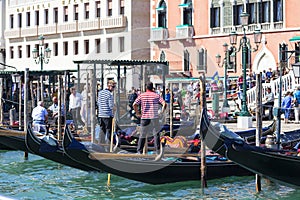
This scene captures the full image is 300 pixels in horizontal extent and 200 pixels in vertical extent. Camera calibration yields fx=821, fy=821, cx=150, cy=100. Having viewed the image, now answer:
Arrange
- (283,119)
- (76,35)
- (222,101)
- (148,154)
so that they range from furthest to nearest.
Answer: (76,35) → (222,101) → (283,119) → (148,154)

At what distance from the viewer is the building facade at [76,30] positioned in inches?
1152

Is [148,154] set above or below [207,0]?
below

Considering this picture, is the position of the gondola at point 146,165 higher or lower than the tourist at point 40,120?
lower

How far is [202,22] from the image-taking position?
2634 centimetres

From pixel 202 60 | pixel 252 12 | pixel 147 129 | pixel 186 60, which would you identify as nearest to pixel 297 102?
pixel 147 129

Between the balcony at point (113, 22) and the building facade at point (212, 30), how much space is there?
1.56 meters

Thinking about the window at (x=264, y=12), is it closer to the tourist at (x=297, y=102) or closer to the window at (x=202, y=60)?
the window at (x=202, y=60)

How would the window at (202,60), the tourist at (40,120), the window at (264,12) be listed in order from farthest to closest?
the window at (202,60), the window at (264,12), the tourist at (40,120)

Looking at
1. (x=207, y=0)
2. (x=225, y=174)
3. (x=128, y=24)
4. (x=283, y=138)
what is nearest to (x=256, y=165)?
(x=225, y=174)

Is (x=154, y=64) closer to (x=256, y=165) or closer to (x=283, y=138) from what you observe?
(x=283, y=138)

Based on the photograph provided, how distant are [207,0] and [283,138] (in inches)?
599

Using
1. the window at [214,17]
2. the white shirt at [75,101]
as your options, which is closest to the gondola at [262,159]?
the white shirt at [75,101]

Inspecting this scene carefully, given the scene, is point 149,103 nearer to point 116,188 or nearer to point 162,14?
point 116,188

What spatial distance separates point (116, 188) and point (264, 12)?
48.7 ft
